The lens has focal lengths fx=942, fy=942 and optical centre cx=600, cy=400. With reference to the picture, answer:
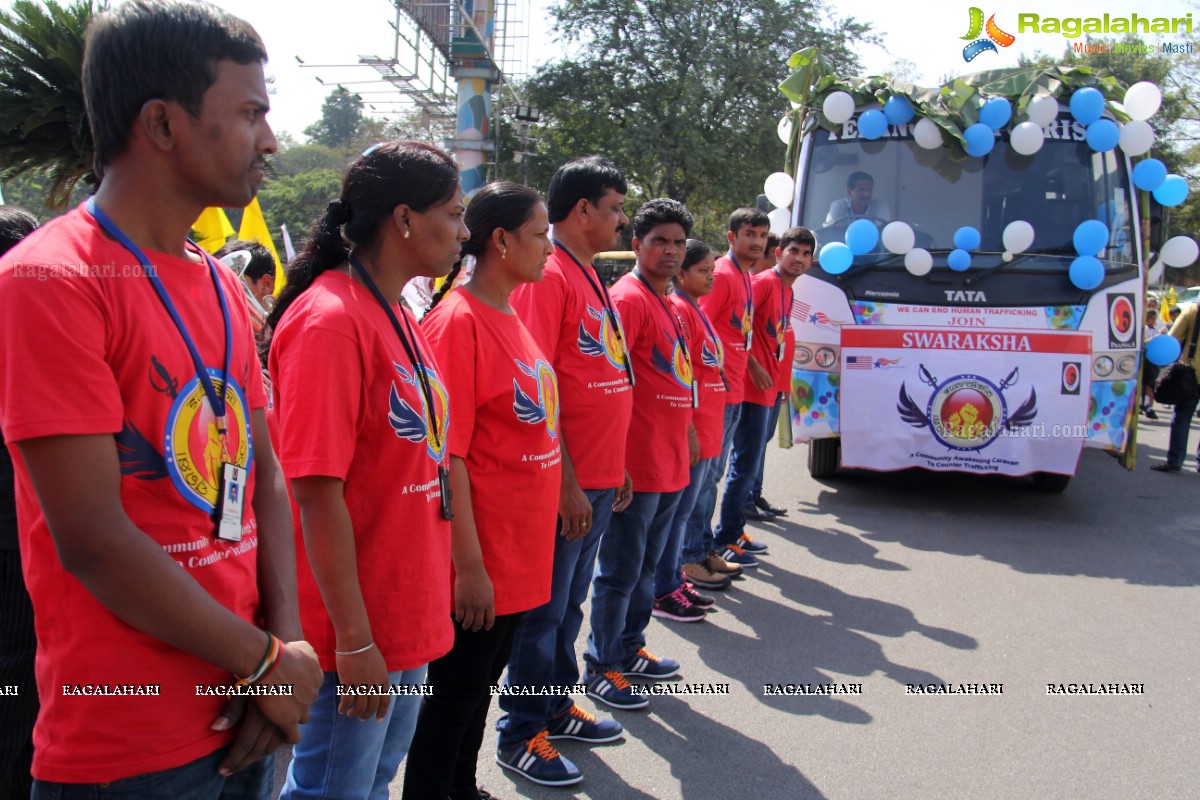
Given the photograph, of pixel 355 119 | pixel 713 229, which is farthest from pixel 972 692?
pixel 355 119

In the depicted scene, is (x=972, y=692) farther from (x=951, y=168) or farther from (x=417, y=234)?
(x=951, y=168)

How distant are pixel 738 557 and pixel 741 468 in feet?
1.71

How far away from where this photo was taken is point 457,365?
2.36 metres

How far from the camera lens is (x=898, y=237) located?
637cm

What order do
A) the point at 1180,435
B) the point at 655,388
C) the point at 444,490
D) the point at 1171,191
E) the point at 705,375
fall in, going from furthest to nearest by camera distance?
the point at 1180,435
the point at 1171,191
the point at 705,375
the point at 655,388
the point at 444,490

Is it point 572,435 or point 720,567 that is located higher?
point 572,435

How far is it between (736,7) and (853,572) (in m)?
19.2

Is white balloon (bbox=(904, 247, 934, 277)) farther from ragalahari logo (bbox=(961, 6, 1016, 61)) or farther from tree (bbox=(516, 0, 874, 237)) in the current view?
tree (bbox=(516, 0, 874, 237))

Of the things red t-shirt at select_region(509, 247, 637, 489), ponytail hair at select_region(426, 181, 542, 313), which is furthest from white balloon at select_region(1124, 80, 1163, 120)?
ponytail hair at select_region(426, 181, 542, 313)

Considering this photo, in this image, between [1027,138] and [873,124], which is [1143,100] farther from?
[873,124]

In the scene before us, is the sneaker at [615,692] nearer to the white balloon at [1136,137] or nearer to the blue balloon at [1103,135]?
the blue balloon at [1103,135]

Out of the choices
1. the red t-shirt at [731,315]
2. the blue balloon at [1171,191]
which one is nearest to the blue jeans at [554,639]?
the red t-shirt at [731,315]

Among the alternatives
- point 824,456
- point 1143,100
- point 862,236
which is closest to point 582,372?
point 862,236

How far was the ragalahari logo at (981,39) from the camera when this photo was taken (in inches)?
313
